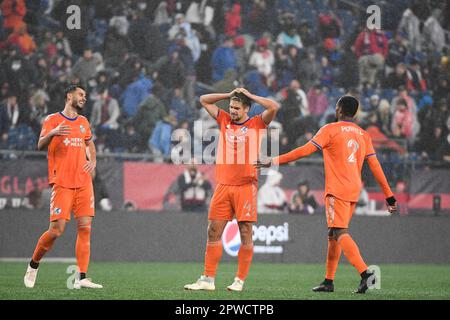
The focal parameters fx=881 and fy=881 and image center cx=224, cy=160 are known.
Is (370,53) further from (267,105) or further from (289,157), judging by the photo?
(289,157)

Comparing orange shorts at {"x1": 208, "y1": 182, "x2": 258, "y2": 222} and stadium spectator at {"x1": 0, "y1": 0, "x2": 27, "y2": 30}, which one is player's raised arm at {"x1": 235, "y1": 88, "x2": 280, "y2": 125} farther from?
stadium spectator at {"x1": 0, "y1": 0, "x2": 27, "y2": 30}

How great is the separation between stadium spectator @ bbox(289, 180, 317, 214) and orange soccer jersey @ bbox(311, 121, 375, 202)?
333 inches

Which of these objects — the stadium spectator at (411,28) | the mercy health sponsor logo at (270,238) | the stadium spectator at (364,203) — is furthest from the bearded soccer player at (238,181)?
the stadium spectator at (411,28)

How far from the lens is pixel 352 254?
10.7 metres

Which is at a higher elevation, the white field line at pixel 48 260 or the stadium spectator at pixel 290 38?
the stadium spectator at pixel 290 38

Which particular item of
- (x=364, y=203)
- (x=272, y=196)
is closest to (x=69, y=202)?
(x=272, y=196)

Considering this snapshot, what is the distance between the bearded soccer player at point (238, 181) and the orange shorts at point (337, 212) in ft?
3.10

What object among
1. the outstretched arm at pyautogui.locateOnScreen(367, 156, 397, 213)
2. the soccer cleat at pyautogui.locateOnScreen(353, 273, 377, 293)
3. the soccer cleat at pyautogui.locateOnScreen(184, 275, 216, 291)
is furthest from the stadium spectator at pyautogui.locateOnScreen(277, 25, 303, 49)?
the soccer cleat at pyautogui.locateOnScreen(353, 273, 377, 293)

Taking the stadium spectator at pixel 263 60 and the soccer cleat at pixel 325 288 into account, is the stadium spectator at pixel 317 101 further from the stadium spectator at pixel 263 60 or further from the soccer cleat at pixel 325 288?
the soccer cleat at pixel 325 288

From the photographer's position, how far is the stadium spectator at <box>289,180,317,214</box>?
19703 millimetres

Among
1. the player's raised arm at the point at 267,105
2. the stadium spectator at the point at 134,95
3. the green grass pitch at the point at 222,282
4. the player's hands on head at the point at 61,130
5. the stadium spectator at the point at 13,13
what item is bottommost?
the green grass pitch at the point at 222,282

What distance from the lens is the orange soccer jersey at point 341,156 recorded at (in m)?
11.1

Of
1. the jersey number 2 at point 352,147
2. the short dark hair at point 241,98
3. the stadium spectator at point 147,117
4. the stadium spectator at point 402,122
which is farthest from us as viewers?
the stadium spectator at point 402,122
